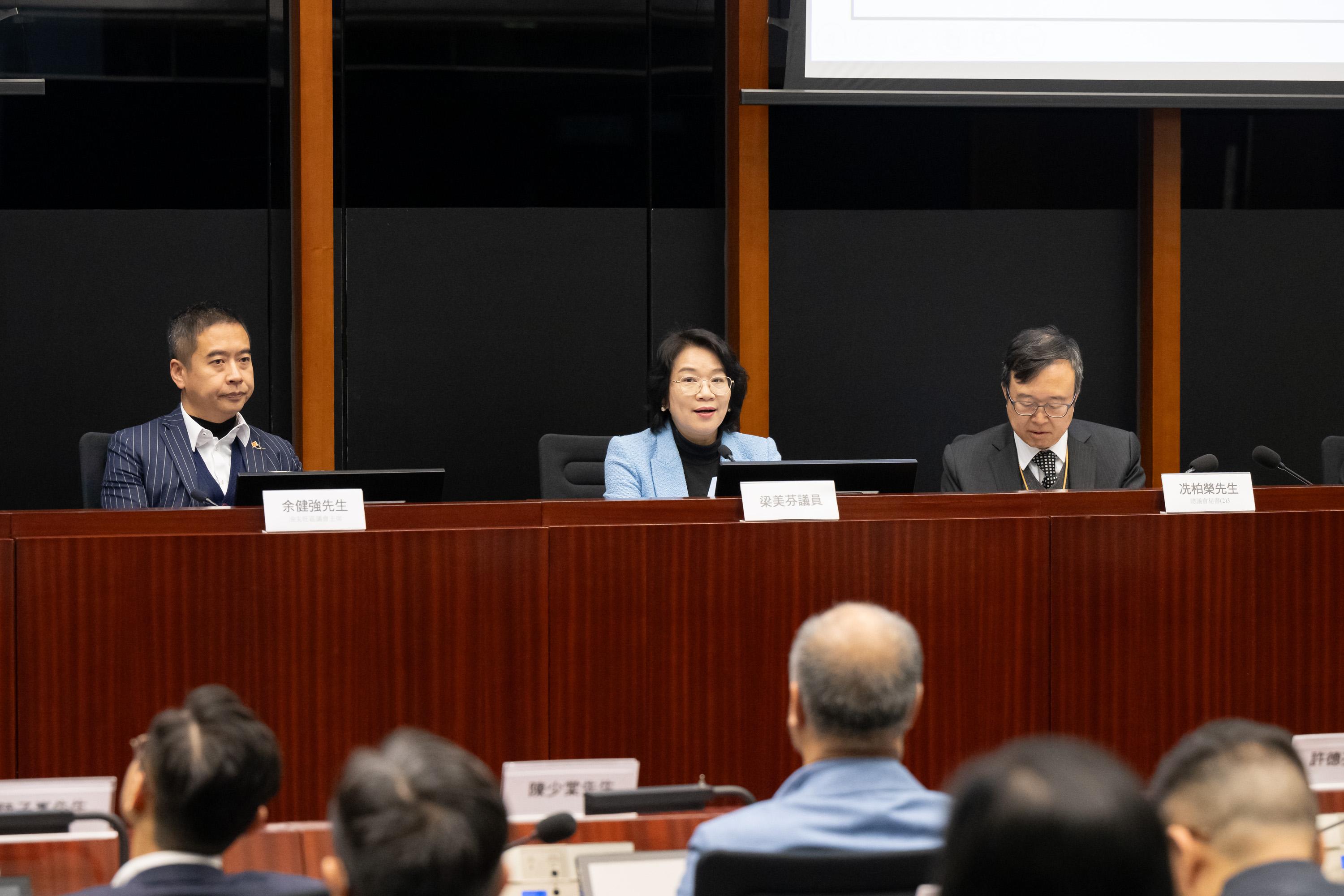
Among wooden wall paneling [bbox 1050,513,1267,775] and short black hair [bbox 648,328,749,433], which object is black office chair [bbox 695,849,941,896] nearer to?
wooden wall paneling [bbox 1050,513,1267,775]

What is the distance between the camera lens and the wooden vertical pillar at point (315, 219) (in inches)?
160

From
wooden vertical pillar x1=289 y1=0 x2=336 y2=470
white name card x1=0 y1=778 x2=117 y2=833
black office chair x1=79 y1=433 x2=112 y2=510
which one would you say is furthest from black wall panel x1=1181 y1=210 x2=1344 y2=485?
white name card x1=0 y1=778 x2=117 y2=833

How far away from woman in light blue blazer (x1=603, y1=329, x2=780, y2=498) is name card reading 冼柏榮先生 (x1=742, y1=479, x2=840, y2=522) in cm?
76

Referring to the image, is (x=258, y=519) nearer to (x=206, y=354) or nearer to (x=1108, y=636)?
(x=206, y=354)

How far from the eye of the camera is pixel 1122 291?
4.51m

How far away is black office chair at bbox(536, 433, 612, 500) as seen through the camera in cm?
340

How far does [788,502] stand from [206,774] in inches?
53.7

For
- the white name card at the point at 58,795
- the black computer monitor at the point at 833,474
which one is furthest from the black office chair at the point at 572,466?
the white name card at the point at 58,795

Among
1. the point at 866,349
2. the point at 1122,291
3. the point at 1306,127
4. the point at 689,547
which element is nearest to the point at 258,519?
the point at 689,547

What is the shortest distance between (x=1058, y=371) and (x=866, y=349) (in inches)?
49.8

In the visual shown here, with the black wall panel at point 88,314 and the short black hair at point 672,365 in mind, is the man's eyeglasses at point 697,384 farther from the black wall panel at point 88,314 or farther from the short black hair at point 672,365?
the black wall panel at point 88,314

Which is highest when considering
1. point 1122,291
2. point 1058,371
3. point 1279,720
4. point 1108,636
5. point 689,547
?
point 1122,291

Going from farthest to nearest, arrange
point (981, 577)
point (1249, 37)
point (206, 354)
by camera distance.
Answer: point (1249, 37)
point (206, 354)
point (981, 577)

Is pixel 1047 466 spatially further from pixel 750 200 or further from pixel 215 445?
pixel 215 445
